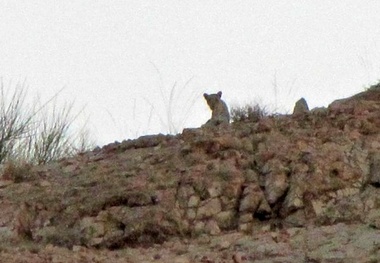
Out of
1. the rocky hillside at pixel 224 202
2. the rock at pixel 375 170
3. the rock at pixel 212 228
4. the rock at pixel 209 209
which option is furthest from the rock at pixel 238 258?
the rock at pixel 375 170

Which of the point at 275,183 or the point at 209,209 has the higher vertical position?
the point at 275,183

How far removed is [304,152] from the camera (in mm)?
11180

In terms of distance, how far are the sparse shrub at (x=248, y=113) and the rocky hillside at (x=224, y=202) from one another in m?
2.17

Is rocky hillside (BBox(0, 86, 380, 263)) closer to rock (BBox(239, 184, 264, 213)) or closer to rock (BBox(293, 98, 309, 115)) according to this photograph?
rock (BBox(239, 184, 264, 213))

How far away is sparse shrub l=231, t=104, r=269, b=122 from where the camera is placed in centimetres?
1474

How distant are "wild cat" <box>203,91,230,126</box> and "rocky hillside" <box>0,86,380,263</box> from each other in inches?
79.5

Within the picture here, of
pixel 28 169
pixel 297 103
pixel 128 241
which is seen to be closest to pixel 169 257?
pixel 128 241

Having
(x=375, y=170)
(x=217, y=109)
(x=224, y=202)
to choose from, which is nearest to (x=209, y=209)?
(x=224, y=202)

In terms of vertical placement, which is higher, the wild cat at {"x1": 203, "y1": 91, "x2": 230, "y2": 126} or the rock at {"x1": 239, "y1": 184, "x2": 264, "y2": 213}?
the wild cat at {"x1": 203, "y1": 91, "x2": 230, "y2": 126}

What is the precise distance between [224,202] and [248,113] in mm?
4648

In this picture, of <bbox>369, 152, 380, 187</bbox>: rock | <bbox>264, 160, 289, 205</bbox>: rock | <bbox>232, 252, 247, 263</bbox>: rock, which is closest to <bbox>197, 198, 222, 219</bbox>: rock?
<bbox>264, 160, 289, 205</bbox>: rock

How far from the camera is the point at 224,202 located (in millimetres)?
10734

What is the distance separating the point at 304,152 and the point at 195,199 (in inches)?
52.8

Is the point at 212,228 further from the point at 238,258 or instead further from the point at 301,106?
the point at 301,106
